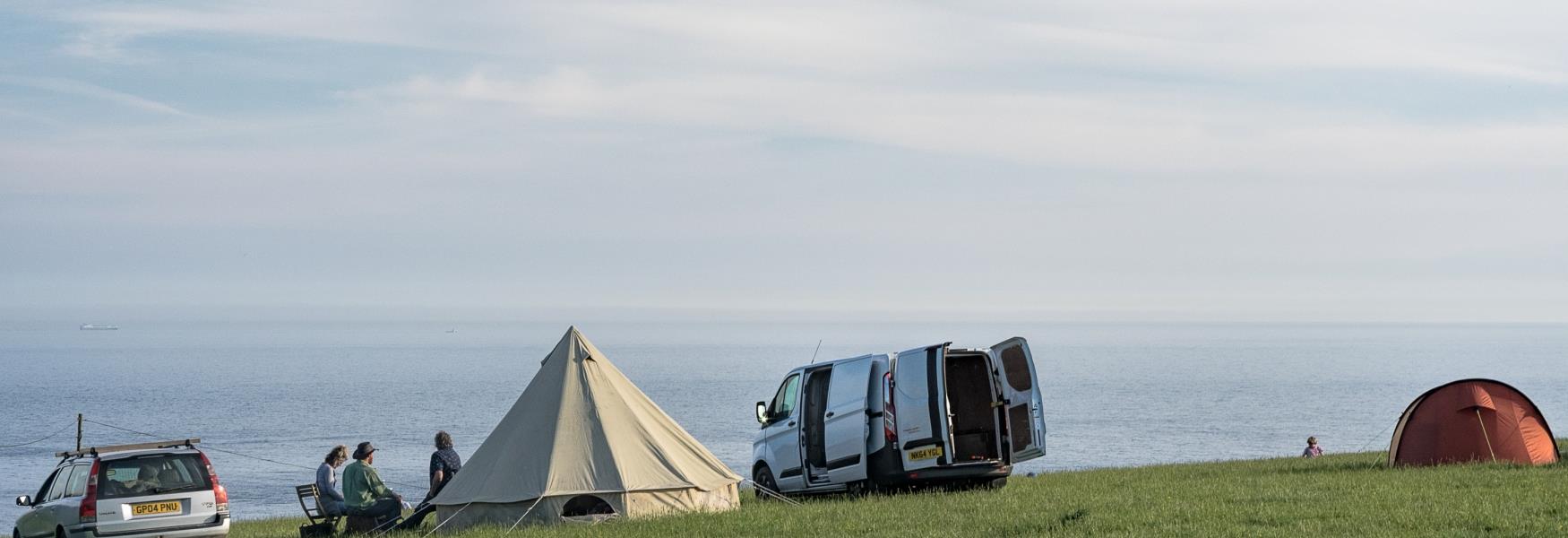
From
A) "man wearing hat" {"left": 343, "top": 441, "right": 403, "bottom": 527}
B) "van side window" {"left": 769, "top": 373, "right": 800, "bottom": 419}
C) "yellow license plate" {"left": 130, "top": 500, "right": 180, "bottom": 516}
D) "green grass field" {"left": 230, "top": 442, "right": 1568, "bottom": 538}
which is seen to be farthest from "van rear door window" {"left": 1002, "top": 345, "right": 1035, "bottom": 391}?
"yellow license plate" {"left": 130, "top": 500, "right": 180, "bottom": 516}

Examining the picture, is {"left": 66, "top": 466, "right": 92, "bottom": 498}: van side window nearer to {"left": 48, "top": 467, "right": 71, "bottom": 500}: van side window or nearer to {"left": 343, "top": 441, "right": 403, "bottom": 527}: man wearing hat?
{"left": 48, "top": 467, "right": 71, "bottom": 500}: van side window

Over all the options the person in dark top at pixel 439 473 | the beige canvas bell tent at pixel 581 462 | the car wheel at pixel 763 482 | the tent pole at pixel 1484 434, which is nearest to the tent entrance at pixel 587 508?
the beige canvas bell tent at pixel 581 462

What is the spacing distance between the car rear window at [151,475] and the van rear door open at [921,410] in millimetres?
8847

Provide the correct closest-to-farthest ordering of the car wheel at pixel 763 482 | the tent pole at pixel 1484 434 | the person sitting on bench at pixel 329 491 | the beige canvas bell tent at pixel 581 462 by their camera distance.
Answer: the beige canvas bell tent at pixel 581 462, the person sitting on bench at pixel 329 491, the tent pole at pixel 1484 434, the car wheel at pixel 763 482

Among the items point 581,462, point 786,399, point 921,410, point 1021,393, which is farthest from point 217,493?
point 1021,393

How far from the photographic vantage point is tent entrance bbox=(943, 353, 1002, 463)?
2019 centimetres

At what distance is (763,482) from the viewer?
2181 cm

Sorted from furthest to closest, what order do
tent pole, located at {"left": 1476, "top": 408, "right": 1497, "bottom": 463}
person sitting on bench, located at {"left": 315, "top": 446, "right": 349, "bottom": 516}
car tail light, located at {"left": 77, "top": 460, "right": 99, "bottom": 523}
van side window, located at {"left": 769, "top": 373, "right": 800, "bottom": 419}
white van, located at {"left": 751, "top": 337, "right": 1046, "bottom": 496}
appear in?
van side window, located at {"left": 769, "top": 373, "right": 800, "bottom": 419} < tent pole, located at {"left": 1476, "top": 408, "right": 1497, "bottom": 463} < white van, located at {"left": 751, "top": 337, "right": 1046, "bottom": 496} < person sitting on bench, located at {"left": 315, "top": 446, "right": 349, "bottom": 516} < car tail light, located at {"left": 77, "top": 460, "right": 99, "bottom": 523}

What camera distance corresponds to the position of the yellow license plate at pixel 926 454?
18641 millimetres

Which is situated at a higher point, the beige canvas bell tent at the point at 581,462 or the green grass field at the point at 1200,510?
the beige canvas bell tent at the point at 581,462

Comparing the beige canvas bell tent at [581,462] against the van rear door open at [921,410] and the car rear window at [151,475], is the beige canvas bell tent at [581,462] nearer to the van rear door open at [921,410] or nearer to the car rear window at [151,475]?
the van rear door open at [921,410]

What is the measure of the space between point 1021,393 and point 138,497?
37.1ft

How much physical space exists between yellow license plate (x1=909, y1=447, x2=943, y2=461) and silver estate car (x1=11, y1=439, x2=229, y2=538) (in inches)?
346

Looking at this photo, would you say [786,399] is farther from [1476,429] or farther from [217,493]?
[1476,429]
